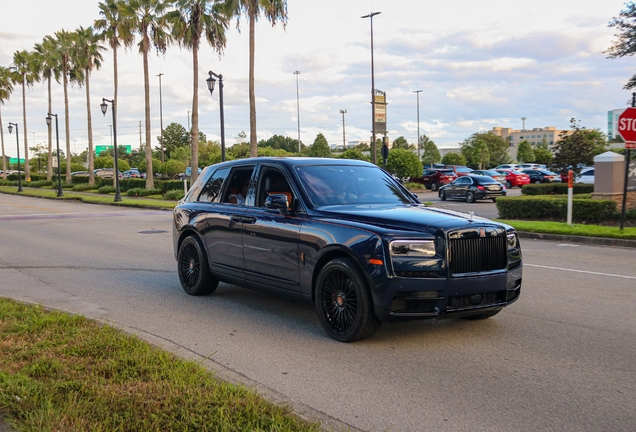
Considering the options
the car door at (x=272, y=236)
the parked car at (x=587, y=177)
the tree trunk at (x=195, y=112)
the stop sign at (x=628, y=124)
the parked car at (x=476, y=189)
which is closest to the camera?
the car door at (x=272, y=236)

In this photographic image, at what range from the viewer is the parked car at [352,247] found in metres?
5.62

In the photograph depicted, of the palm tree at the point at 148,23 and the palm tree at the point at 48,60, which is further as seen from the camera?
the palm tree at the point at 48,60

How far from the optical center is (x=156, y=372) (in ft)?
15.6

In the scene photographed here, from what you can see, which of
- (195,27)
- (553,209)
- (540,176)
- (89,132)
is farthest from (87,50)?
(553,209)

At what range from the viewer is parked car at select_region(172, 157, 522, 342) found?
18.5ft

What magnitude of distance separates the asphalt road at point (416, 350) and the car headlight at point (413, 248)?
919 mm

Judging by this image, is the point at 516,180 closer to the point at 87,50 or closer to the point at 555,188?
the point at 555,188

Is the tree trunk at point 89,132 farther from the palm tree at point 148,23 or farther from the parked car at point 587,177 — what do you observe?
the parked car at point 587,177

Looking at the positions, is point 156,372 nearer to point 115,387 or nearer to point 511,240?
point 115,387

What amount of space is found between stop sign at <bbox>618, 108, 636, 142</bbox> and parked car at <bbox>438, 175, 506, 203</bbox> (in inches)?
684

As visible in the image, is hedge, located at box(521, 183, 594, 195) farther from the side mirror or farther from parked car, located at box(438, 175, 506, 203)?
the side mirror

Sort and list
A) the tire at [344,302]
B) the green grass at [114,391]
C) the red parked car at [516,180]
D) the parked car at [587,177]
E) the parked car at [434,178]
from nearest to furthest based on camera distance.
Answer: the green grass at [114,391]
the tire at [344,302]
the parked car at [587,177]
the parked car at [434,178]
the red parked car at [516,180]

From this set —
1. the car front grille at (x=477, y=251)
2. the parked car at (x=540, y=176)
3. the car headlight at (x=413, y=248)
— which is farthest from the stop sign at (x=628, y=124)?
the parked car at (x=540, y=176)

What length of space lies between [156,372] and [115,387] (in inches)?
14.9
